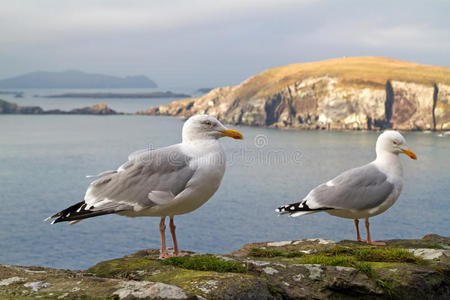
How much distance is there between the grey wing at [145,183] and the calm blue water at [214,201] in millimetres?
54113

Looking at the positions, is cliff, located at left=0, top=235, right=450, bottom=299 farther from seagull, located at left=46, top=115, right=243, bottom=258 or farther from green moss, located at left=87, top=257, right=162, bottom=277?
seagull, located at left=46, top=115, right=243, bottom=258

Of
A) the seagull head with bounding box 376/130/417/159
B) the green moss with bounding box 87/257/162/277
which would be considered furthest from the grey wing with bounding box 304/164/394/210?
the green moss with bounding box 87/257/162/277

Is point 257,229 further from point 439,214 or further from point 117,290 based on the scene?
point 117,290

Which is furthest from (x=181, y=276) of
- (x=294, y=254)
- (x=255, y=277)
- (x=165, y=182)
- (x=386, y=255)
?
(x=386, y=255)

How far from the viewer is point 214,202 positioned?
93.6 meters

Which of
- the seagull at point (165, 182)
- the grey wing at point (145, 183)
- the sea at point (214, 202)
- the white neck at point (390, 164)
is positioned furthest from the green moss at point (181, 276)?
the sea at point (214, 202)

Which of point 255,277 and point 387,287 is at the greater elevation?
point 255,277

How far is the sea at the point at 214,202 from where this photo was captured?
69188mm

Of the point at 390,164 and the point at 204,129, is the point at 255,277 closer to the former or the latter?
the point at 204,129

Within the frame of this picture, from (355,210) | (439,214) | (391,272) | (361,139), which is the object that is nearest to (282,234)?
(439,214)

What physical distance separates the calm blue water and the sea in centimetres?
19

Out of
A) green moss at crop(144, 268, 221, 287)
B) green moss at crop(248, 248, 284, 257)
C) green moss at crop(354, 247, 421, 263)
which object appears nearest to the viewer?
green moss at crop(144, 268, 221, 287)

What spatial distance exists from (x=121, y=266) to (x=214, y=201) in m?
88.2

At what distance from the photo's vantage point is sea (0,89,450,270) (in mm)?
69188
